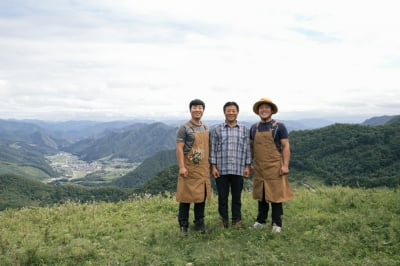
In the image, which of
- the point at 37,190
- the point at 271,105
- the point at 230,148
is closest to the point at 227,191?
the point at 230,148

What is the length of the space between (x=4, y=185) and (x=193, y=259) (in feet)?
397

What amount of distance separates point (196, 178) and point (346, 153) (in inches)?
3583

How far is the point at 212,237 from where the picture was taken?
21.9 feet

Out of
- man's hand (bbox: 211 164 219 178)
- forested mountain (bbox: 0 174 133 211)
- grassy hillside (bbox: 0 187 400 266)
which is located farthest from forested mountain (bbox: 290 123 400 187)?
man's hand (bbox: 211 164 219 178)

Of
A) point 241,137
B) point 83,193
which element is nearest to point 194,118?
point 241,137

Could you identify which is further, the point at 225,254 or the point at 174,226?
the point at 174,226

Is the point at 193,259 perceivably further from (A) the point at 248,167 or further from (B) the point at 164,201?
(B) the point at 164,201

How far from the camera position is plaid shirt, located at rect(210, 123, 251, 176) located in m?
6.88

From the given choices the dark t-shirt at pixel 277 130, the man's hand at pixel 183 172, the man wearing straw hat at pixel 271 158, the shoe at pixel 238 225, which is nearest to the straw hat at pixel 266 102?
the man wearing straw hat at pixel 271 158

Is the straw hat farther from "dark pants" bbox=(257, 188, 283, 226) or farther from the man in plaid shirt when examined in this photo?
"dark pants" bbox=(257, 188, 283, 226)

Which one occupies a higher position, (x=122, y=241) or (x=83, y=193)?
(x=122, y=241)

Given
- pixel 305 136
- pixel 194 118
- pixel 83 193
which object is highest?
pixel 194 118

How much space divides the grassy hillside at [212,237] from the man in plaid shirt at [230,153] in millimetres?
1043

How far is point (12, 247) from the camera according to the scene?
21.0 ft
